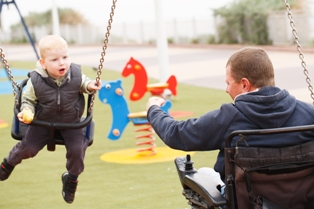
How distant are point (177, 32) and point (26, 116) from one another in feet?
86.1

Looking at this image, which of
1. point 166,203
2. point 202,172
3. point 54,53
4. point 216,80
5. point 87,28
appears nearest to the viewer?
point 202,172

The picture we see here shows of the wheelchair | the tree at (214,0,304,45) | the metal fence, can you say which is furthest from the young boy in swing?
the tree at (214,0,304,45)

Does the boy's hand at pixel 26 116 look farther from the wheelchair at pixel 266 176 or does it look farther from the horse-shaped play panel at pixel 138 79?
the horse-shaped play panel at pixel 138 79

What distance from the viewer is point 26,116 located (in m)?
4.51

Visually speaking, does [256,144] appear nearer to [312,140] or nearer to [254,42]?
[312,140]

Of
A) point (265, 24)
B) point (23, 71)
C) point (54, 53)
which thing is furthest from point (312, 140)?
point (265, 24)

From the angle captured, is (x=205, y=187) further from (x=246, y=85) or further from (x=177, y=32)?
(x=177, y=32)

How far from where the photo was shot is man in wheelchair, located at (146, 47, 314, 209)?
3281 mm

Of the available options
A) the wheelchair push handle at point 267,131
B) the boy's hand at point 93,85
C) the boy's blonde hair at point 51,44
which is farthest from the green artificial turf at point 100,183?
the wheelchair push handle at point 267,131

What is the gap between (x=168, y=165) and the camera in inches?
277

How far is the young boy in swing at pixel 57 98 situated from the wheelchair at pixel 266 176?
162 cm

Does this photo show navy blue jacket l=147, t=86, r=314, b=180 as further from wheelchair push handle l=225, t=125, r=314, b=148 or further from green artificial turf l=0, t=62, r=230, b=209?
green artificial turf l=0, t=62, r=230, b=209

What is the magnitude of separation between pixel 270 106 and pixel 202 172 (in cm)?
67

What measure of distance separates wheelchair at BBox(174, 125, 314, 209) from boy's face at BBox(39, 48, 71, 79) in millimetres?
1739
